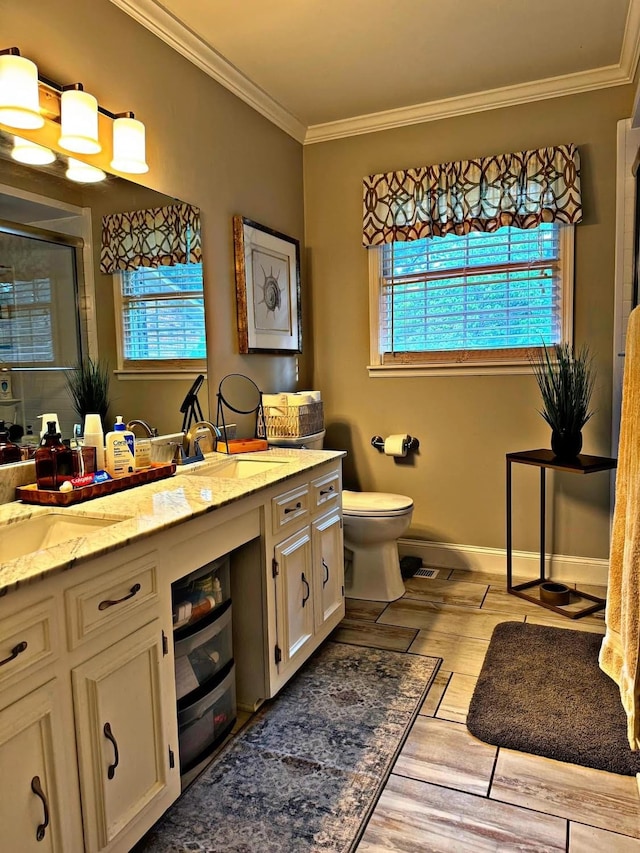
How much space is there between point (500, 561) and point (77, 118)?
2.90 metres

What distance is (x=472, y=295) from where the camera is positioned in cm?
330

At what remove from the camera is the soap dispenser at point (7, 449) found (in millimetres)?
1782

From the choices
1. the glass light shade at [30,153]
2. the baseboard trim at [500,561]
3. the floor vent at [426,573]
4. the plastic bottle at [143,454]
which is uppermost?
the glass light shade at [30,153]

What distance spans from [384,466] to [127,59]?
237 cm

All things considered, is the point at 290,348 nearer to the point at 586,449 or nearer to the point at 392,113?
the point at 392,113

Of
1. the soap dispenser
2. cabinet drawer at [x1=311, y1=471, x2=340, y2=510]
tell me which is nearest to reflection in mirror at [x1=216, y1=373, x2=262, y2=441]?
cabinet drawer at [x1=311, y1=471, x2=340, y2=510]

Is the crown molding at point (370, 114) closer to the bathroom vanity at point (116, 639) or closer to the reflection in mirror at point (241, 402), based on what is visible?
the reflection in mirror at point (241, 402)

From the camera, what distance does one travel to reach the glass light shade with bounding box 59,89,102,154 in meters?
1.87

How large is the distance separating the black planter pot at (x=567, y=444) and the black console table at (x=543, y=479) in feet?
0.11

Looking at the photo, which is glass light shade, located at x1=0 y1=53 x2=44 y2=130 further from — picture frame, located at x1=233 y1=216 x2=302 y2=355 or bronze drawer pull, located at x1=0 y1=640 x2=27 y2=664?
bronze drawer pull, located at x1=0 y1=640 x2=27 y2=664

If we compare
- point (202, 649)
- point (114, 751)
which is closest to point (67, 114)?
point (202, 649)

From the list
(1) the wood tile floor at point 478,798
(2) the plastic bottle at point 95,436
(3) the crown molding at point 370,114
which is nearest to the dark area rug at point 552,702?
(1) the wood tile floor at point 478,798

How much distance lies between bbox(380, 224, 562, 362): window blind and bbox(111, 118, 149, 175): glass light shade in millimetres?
1681

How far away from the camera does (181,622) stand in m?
1.73
